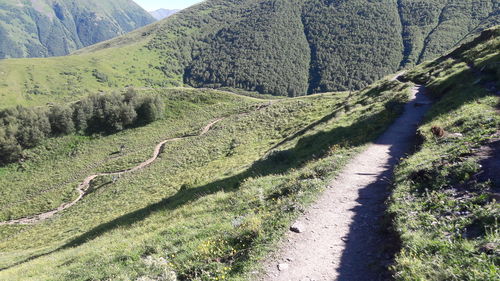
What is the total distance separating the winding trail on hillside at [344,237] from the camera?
726 centimetres

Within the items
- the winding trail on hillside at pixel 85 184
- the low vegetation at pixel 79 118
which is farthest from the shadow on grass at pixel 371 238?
the low vegetation at pixel 79 118

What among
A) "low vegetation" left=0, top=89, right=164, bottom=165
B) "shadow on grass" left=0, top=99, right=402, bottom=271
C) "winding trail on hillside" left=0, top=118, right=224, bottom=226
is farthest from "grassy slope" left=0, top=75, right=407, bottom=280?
"low vegetation" left=0, top=89, right=164, bottom=165

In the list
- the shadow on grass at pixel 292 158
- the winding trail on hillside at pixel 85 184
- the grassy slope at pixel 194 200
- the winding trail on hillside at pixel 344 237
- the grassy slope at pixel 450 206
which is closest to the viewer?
the grassy slope at pixel 450 206

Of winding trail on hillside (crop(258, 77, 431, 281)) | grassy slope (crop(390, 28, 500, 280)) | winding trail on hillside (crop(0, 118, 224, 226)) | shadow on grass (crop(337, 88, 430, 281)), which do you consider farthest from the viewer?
winding trail on hillside (crop(0, 118, 224, 226))

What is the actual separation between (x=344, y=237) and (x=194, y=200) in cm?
1177

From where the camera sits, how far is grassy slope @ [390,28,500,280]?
18.5 ft

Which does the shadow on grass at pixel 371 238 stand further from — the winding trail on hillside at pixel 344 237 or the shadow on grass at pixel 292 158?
the shadow on grass at pixel 292 158

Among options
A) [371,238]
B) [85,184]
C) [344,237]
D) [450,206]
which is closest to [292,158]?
[344,237]

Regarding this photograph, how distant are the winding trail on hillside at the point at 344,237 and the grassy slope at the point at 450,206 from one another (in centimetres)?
79

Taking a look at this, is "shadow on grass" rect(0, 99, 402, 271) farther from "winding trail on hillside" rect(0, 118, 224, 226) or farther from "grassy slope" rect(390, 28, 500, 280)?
"winding trail on hillside" rect(0, 118, 224, 226)

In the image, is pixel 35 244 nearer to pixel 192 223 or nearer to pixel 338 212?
pixel 192 223

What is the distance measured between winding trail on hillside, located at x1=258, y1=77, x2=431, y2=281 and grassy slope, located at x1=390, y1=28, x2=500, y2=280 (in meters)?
0.79

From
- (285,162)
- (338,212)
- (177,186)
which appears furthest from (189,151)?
(338,212)

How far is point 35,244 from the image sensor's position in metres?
27.4
